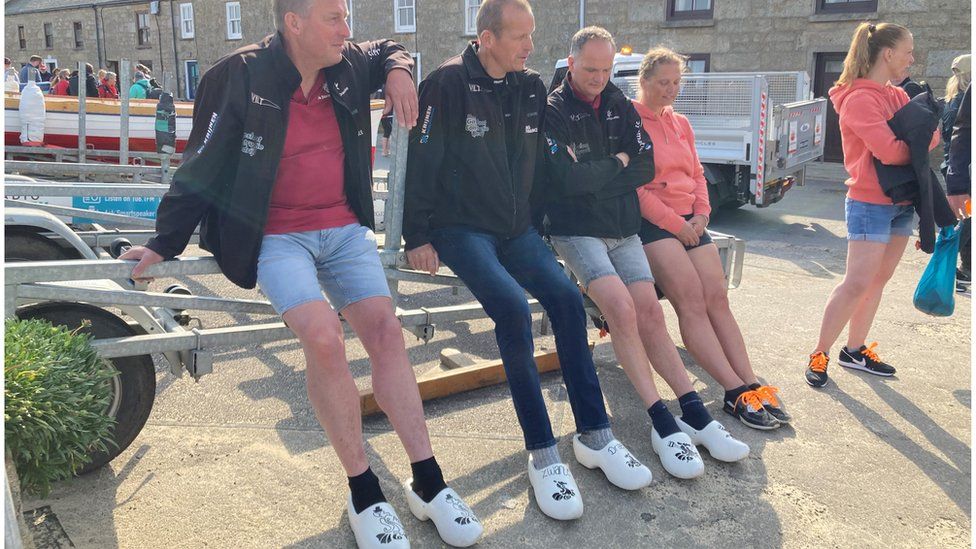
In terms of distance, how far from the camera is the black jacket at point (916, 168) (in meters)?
3.93

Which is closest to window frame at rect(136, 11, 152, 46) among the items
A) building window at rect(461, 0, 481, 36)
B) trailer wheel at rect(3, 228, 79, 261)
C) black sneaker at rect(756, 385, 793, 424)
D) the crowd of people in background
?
the crowd of people in background

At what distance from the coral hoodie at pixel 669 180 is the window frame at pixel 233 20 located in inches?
1113

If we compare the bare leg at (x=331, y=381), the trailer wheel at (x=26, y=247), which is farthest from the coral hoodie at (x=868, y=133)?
the trailer wheel at (x=26, y=247)

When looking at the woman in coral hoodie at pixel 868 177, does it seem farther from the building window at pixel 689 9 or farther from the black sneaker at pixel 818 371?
the building window at pixel 689 9

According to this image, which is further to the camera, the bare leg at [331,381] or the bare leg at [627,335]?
the bare leg at [627,335]

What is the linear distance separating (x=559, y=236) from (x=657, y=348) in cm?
69

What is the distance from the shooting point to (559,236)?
380 cm

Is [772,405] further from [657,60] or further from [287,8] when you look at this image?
[287,8]

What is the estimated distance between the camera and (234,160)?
9.54 ft

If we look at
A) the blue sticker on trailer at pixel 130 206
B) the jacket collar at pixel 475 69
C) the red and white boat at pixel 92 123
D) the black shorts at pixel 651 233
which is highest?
the jacket collar at pixel 475 69

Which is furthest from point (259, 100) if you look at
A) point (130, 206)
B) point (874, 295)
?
point (130, 206)

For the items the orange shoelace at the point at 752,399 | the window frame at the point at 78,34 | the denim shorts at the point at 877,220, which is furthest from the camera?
the window frame at the point at 78,34

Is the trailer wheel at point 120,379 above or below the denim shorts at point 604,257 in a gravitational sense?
below

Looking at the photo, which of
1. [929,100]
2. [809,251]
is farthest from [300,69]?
[809,251]
